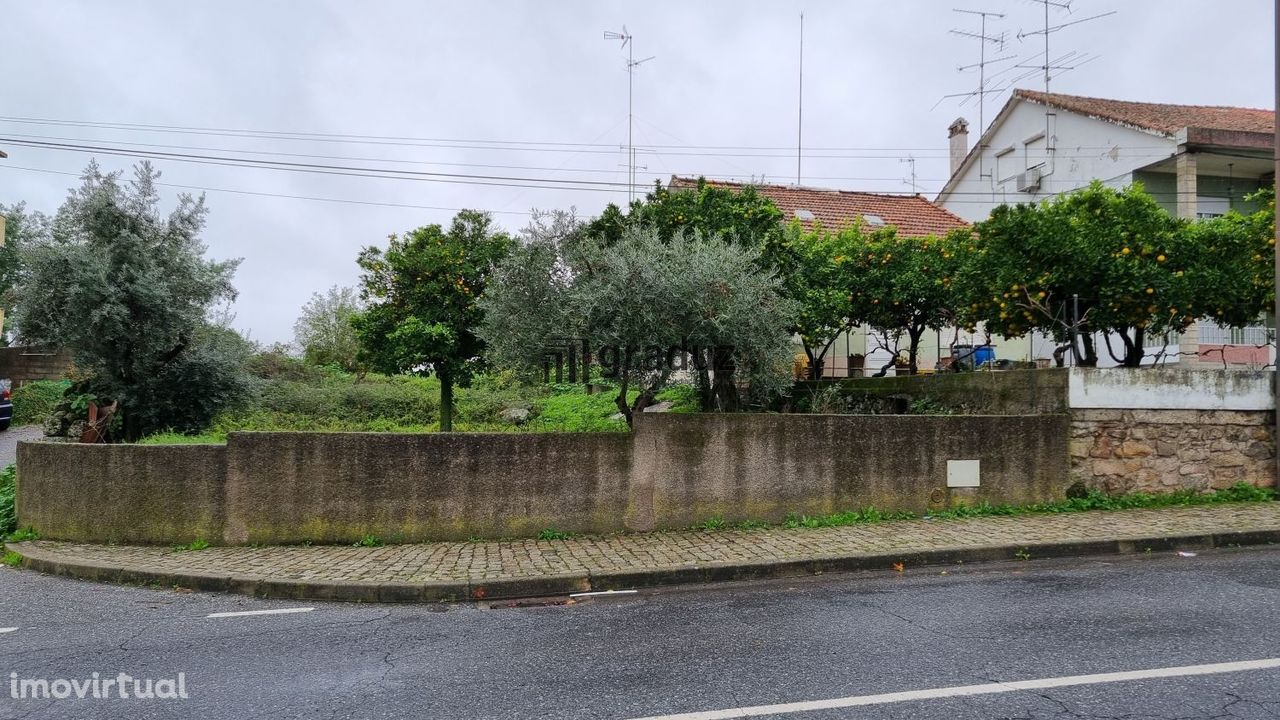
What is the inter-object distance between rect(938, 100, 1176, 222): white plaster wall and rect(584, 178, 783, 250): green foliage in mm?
10909

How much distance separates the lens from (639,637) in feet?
16.9

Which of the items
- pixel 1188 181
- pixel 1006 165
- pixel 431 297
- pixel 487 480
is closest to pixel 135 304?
pixel 431 297

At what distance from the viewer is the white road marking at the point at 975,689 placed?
12.3 feet

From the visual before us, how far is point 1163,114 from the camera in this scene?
20.5m

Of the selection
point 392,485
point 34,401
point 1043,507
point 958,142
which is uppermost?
point 958,142

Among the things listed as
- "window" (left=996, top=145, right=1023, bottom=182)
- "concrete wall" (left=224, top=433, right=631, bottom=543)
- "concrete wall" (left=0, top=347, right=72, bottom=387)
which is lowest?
"concrete wall" (left=224, top=433, right=631, bottom=543)

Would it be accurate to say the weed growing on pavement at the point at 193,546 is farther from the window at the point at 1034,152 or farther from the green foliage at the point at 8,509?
the window at the point at 1034,152

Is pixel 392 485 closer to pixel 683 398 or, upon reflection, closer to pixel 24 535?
pixel 24 535

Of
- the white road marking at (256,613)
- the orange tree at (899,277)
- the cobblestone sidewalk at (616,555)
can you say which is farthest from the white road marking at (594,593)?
the orange tree at (899,277)

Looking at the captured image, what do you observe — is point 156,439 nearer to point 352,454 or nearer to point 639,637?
point 352,454

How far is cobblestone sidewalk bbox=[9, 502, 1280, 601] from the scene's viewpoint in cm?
652

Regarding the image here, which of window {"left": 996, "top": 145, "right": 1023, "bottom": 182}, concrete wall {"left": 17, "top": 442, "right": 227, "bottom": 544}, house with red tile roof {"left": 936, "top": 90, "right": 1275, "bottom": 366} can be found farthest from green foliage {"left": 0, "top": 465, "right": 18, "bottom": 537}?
window {"left": 996, "top": 145, "right": 1023, "bottom": 182}

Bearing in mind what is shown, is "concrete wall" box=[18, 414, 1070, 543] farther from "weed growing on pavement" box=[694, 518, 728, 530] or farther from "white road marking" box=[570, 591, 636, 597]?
"white road marking" box=[570, 591, 636, 597]

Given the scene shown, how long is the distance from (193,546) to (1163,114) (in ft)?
82.2
